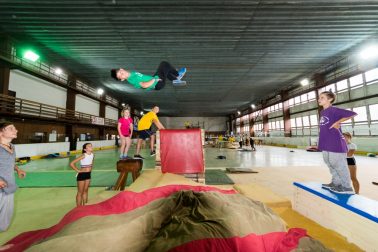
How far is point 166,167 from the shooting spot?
3408 millimetres

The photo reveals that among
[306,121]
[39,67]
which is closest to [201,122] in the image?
[306,121]

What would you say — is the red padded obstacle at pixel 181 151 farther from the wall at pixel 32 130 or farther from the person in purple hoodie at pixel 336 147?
the wall at pixel 32 130

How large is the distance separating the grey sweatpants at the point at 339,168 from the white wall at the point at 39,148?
12.9m

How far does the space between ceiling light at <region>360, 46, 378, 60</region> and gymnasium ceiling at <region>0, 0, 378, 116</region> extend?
70 centimetres

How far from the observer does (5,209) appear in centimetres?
206

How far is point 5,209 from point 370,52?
15065 millimetres

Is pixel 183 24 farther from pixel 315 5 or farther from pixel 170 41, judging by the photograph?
pixel 315 5

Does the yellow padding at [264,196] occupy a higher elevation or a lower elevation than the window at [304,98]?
lower

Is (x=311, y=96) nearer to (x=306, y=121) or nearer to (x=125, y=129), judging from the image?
(x=306, y=121)

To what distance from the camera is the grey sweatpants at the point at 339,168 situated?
6.57 ft

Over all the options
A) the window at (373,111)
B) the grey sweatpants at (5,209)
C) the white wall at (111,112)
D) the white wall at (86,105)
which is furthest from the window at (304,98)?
the white wall at (111,112)

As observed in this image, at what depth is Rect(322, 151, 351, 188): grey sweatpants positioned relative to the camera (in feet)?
6.57

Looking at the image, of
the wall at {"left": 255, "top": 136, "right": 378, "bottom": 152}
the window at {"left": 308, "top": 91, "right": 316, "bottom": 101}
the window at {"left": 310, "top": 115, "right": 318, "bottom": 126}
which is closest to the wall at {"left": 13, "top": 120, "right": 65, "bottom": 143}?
the wall at {"left": 255, "top": 136, "right": 378, "bottom": 152}

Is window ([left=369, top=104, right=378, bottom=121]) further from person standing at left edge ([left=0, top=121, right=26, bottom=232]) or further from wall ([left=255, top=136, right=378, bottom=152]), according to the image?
person standing at left edge ([left=0, top=121, right=26, bottom=232])
